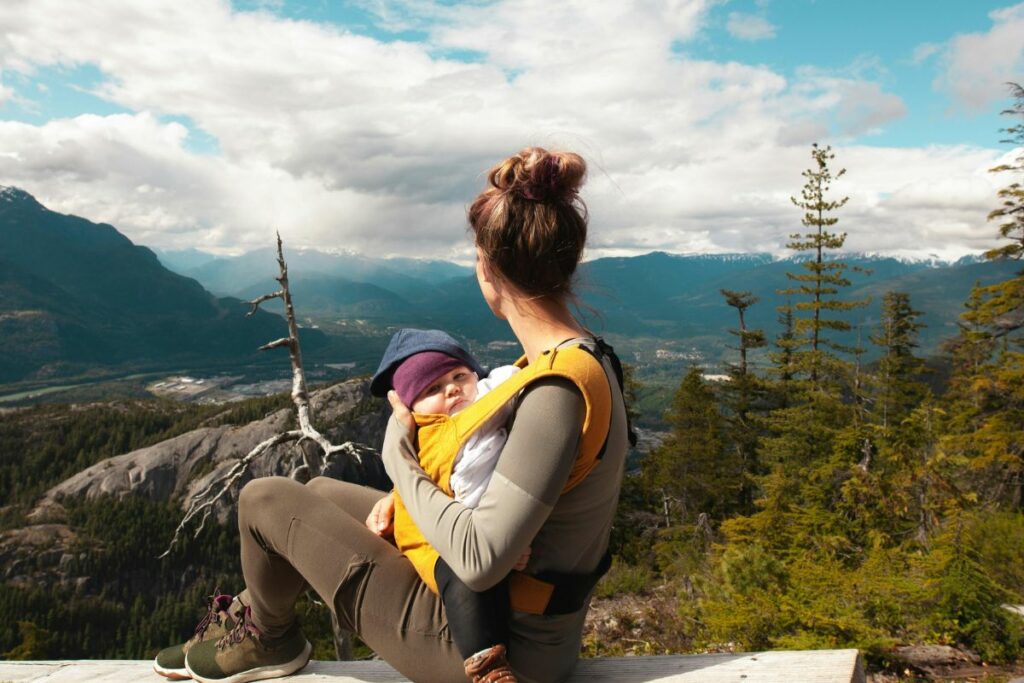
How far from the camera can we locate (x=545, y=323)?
82.7 inches

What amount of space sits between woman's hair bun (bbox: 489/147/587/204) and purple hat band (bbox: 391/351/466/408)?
0.69 meters

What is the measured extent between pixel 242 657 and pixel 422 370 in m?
1.75

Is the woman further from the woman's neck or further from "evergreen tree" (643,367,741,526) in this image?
"evergreen tree" (643,367,741,526)

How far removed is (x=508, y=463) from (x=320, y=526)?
3.81 feet

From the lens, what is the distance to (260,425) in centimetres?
7100

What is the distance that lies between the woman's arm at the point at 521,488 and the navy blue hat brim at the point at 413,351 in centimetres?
59

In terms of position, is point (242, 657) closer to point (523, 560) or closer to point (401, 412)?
point (401, 412)

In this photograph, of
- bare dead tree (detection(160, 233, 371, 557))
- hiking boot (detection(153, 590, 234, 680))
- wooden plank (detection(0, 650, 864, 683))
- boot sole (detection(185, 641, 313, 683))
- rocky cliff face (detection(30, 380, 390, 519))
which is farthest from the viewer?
rocky cliff face (detection(30, 380, 390, 519))

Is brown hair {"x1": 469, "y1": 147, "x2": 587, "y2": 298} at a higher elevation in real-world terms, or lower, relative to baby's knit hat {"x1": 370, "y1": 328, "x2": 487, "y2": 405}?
higher

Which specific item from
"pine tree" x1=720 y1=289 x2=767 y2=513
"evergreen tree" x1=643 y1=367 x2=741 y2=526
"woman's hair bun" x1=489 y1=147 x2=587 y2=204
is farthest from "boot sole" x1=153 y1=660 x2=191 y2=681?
"pine tree" x1=720 y1=289 x2=767 y2=513

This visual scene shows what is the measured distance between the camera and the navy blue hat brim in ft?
7.71

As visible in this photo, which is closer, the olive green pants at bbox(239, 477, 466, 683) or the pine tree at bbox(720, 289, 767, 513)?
the olive green pants at bbox(239, 477, 466, 683)

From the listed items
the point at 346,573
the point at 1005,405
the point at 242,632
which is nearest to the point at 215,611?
the point at 242,632

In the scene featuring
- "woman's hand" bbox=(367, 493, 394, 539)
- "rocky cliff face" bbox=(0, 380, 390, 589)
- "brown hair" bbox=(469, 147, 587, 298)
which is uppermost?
"brown hair" bbox=(469, 147, 587, 298)
